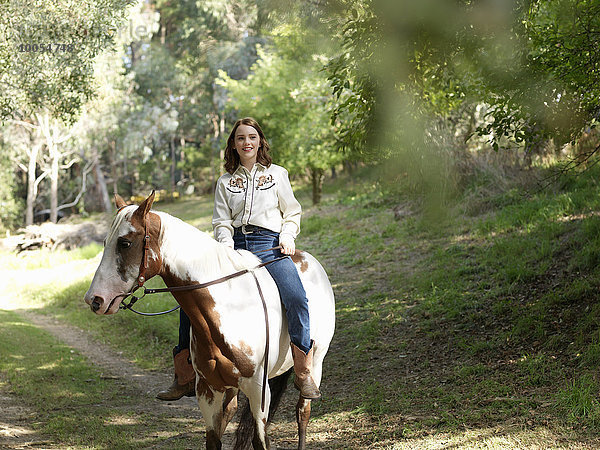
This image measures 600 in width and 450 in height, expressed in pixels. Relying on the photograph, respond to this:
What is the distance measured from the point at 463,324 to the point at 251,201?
3974 millimetres

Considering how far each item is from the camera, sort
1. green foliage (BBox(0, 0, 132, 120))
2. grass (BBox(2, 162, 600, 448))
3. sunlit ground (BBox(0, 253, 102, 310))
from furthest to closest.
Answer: sunlit ground (BBox(0, 253, 102, 310)) < green foliage (BBox(0, 0, 132, 120)) < grass (BBox(2, 162, 600, 448))

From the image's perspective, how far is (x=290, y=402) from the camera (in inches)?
229

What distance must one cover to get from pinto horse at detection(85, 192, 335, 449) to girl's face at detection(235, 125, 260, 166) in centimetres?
63

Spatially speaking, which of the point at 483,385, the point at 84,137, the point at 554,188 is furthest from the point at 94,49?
the point at 84,137

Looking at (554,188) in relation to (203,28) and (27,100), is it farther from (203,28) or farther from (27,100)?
(203,28)

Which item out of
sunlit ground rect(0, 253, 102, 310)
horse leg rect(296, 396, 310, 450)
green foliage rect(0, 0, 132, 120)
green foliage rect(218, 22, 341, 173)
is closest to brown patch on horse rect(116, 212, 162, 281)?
horse leg rect(296, 396, 310, 450)

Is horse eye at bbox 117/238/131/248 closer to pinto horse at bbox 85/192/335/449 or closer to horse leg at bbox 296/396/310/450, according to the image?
pinto horse at bbox 85/192/335/449

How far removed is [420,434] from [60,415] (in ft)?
11.0

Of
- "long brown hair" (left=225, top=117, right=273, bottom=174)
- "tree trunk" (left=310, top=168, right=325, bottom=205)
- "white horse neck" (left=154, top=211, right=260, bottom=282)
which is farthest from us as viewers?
"tree trunk" (left=310, top=168, right=325, bottom=205)

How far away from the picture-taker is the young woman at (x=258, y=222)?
3.65 meters

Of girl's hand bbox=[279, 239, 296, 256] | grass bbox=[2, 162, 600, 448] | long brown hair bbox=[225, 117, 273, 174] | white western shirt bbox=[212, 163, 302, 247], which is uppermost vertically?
long brown hair bbox=[225, 117, 273, 174]

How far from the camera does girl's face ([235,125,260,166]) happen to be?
147 inches

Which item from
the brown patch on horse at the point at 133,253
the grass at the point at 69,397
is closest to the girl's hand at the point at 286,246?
the brown patch on horse at the point at 133,253

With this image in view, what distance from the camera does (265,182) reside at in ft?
12.4
